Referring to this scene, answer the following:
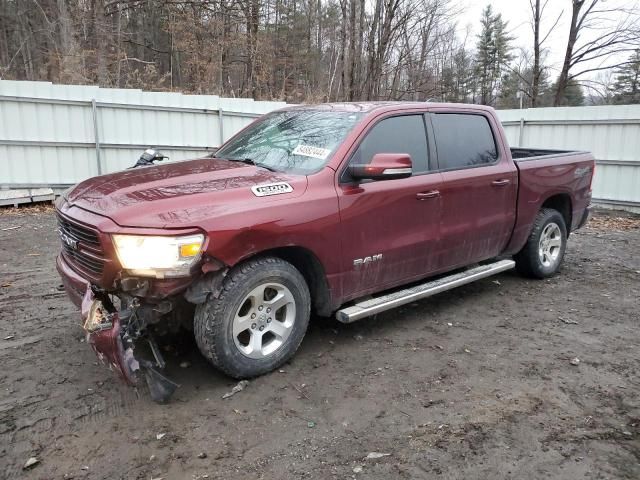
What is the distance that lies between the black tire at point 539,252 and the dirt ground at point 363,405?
95cm

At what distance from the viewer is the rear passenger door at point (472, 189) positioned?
14.5ft

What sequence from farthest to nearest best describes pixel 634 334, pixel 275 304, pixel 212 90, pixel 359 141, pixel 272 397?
pixel 212 90 → pixel 634 334 → pixel 359 141 → pixel 275 304 → pixel 272 397

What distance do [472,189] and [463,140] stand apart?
0.51 m

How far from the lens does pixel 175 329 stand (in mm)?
3354

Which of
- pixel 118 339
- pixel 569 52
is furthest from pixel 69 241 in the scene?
pixel 569 52

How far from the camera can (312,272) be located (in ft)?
12.0

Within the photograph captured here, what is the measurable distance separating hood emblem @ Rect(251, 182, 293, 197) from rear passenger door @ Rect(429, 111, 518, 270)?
1560 mm

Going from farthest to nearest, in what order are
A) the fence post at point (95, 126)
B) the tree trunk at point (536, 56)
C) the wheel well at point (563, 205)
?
the tree trunk at point (536, 56), the fence post at point (95, 126), the wheel well at point (563, 205)

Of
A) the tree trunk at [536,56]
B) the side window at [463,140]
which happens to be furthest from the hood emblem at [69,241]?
the tree trunk at [536,56]

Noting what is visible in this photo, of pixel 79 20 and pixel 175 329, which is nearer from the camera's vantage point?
pixel 175 329

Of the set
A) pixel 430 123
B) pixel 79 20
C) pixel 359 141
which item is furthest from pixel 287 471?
pixel 79 20

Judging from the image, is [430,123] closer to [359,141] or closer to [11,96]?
[359,141]

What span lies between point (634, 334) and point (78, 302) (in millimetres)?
4482

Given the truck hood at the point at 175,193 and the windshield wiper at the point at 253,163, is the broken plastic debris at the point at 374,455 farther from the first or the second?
the windshield wiper at the point at 253,163
